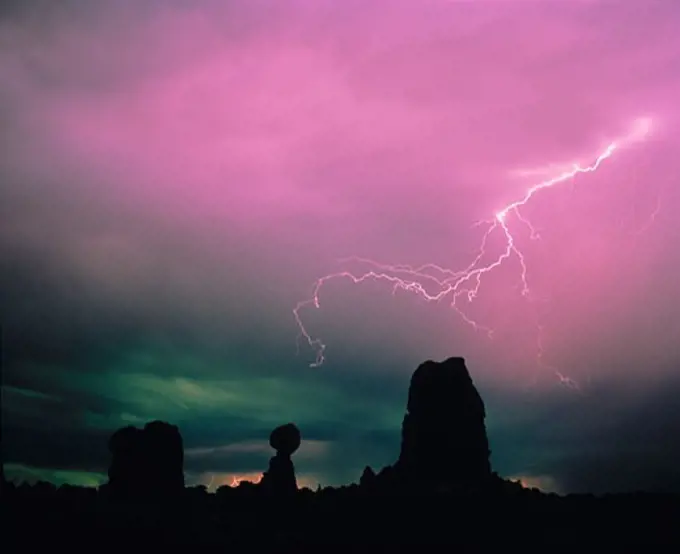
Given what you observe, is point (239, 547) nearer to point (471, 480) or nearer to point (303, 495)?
point (303, 495)

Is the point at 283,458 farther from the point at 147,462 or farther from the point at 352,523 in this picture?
the point at 352,523

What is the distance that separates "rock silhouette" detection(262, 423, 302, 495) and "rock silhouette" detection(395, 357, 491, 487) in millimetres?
13008

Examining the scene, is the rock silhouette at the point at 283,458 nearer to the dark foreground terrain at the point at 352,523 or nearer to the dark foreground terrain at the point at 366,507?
the dark foreground terrain at the point at 366,507

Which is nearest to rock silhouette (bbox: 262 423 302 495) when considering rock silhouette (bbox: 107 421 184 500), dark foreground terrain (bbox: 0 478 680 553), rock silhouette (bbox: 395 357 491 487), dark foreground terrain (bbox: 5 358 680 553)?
dark foreground terrain (bbox: 5 358 680 553)

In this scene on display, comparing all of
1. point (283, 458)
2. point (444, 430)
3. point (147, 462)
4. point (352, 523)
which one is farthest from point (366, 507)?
point (147, 462)

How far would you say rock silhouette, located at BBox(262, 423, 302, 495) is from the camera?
8826 cm

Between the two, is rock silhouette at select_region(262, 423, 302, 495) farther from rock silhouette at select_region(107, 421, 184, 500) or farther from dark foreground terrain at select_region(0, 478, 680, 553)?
rock silhouette at select_region(107, 421, 184, 500)

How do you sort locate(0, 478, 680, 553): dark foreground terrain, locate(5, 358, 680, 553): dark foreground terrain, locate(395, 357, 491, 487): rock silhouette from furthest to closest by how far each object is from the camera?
Result: locate(395, 357, 491, 487): rock silhouette
locate(5, 358, 680, 553): dark foreground terrain
locate(0, 478, 680, 553): dark foreground terrain

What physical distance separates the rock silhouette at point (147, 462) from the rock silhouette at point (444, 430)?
27.9m

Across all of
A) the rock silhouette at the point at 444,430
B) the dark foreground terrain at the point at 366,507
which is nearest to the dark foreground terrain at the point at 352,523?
the dark foreground terrain at the point at 366,507

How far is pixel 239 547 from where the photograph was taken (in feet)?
180

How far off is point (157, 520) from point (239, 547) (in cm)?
1056

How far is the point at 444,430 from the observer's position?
86250mm

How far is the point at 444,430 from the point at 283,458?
2016cm
